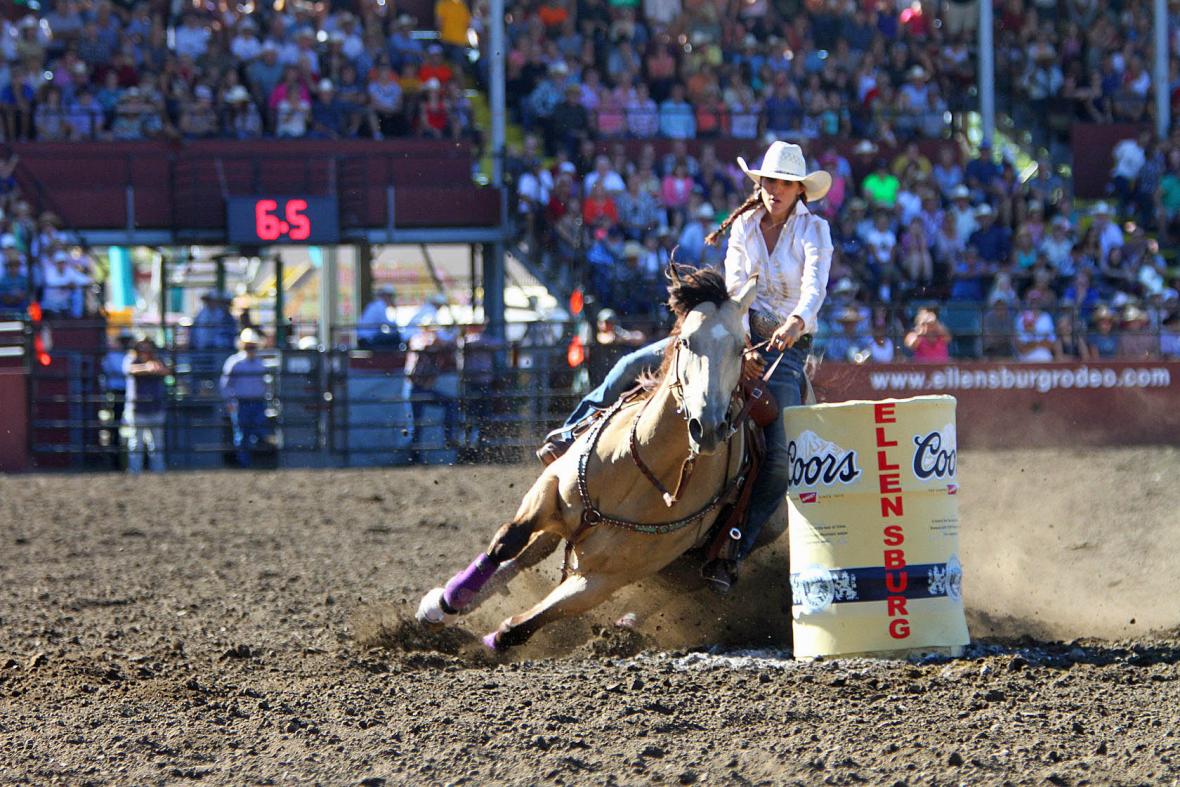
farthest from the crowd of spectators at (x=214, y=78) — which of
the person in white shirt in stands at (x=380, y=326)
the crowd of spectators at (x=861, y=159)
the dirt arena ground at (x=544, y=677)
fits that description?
the dirt arena ground at (x=544, y=677)

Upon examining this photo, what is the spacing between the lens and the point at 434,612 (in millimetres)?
6309

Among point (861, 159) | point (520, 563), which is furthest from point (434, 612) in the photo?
point (861, 159)

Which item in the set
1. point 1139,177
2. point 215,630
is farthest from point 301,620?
point 1139,177

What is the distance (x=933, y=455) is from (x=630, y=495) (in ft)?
3.72

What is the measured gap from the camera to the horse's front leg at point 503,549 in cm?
610

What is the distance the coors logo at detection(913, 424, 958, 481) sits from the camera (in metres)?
5.71

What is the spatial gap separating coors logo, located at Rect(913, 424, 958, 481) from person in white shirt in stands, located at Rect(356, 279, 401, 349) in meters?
10.4

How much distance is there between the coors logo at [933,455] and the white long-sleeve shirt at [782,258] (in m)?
0.77

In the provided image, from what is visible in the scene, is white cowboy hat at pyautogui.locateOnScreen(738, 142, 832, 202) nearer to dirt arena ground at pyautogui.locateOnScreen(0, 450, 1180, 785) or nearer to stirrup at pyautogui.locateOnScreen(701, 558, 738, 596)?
stirrup at pyautogui.locateOnScreen(701, 558, 738, 596)

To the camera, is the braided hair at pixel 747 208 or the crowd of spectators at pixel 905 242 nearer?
the braided hair at pixel 747 208

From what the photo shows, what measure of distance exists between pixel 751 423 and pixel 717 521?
0.41 meters

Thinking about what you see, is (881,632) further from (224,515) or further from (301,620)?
(224,515)

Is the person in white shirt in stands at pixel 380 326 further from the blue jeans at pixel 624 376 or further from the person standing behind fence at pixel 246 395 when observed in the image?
the blue jeans at pixel 624 376

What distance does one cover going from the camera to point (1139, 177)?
2069 cm
